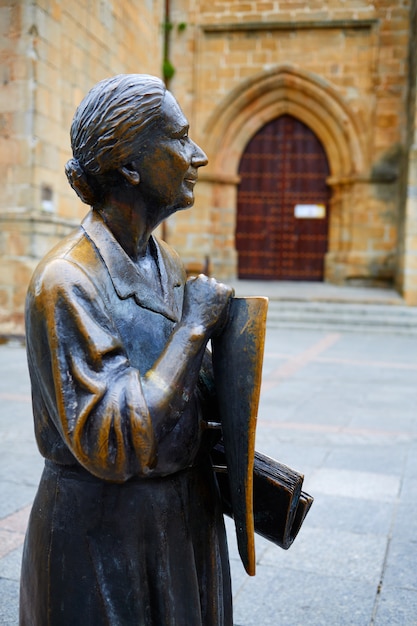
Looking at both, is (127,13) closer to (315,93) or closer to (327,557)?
(315,93)

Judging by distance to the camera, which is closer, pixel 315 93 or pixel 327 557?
pixel 327 557

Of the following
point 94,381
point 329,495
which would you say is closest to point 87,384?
point 94,381

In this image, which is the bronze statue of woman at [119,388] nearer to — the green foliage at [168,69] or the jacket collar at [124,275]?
the jacket collar at [124,275]

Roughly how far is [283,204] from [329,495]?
11.7 metres

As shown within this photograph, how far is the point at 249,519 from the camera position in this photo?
1.41 meters

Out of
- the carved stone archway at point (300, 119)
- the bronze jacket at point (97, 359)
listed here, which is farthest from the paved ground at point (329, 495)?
the carved stone archway at point (300, 119)

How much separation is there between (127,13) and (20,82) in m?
3.55

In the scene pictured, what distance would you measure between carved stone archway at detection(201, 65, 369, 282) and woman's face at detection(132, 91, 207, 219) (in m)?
13.0

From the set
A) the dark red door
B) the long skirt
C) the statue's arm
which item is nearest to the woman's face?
the statue's arm

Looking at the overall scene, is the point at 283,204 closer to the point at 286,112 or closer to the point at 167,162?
the point at 286,112

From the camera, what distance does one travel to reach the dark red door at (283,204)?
14.6m

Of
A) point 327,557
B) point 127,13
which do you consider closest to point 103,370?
point 327,557

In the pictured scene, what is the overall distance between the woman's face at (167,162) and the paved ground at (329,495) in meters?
1.69

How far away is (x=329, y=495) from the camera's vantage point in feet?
11.9
